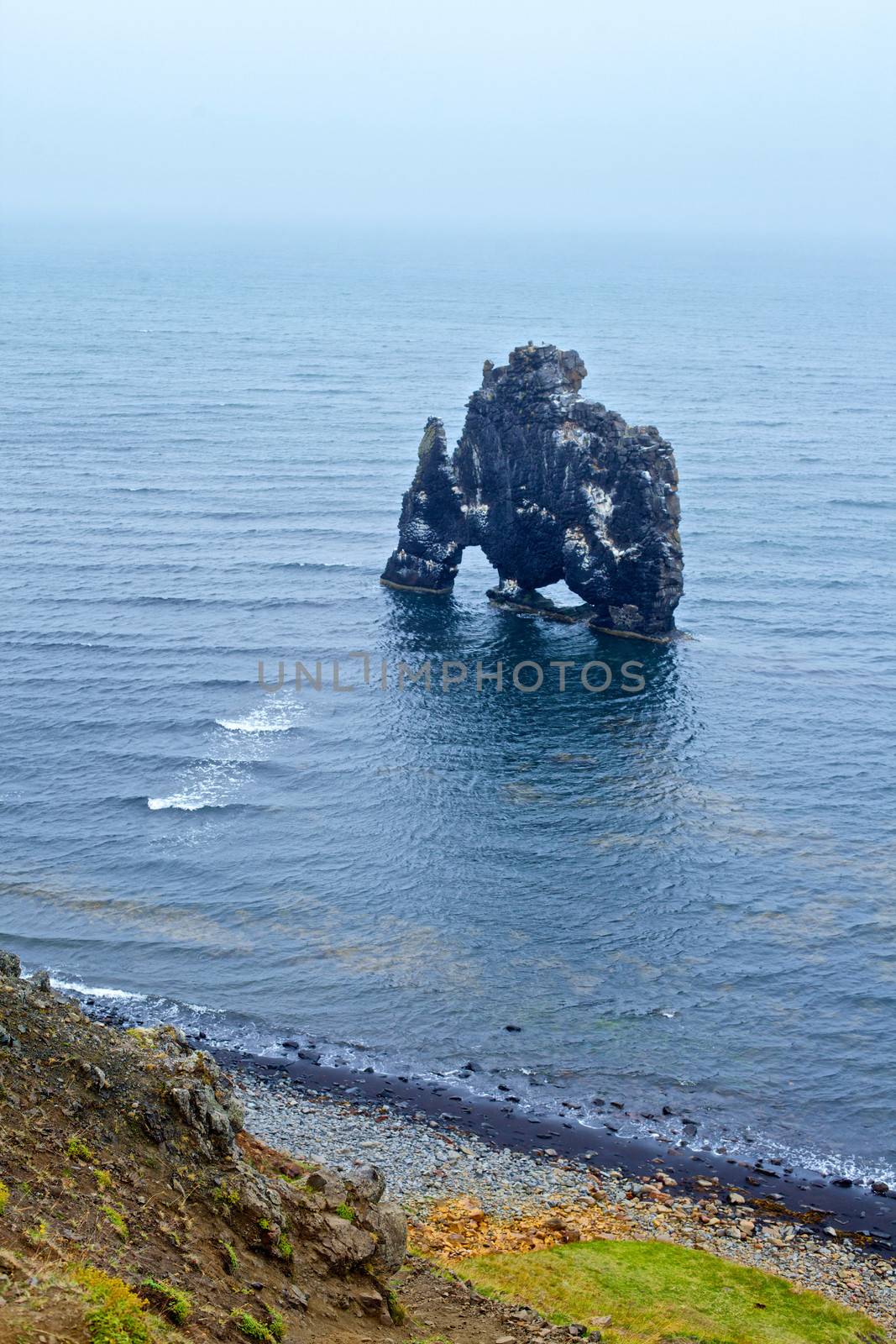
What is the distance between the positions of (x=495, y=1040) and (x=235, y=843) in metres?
24.8

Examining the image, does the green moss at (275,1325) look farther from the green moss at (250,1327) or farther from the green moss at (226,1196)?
the green moss at (226,1196)

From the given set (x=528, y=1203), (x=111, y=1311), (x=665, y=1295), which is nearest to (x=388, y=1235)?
(x=111, y=1311)

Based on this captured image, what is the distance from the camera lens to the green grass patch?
165 feet

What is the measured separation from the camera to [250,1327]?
33188 mm

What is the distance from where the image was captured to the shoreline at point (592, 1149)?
59375 mm

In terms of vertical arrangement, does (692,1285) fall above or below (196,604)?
below

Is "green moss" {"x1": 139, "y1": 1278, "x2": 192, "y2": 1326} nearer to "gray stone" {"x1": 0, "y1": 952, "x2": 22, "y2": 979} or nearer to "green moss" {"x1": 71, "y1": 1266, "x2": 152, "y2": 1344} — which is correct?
"green moss" {"x1": 71, "y1": 1266, "x2": 152, "y2": 1344}

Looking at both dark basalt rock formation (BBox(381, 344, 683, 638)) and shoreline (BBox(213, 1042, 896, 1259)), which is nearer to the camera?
shoreline (BBox(213, 1042, 896, 1259))

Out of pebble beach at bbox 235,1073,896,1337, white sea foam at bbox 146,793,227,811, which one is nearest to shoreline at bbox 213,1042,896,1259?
pebble beach at bbox 235,1073,896,1337

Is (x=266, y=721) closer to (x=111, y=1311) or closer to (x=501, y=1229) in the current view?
(x=501, y=1229)

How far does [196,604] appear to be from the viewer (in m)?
126

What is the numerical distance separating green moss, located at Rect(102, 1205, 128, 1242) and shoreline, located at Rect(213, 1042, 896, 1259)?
3158 cm

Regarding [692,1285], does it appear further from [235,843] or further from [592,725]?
[592,725]

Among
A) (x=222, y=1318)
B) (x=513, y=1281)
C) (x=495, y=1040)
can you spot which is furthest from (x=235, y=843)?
(x=222, y=1318)
